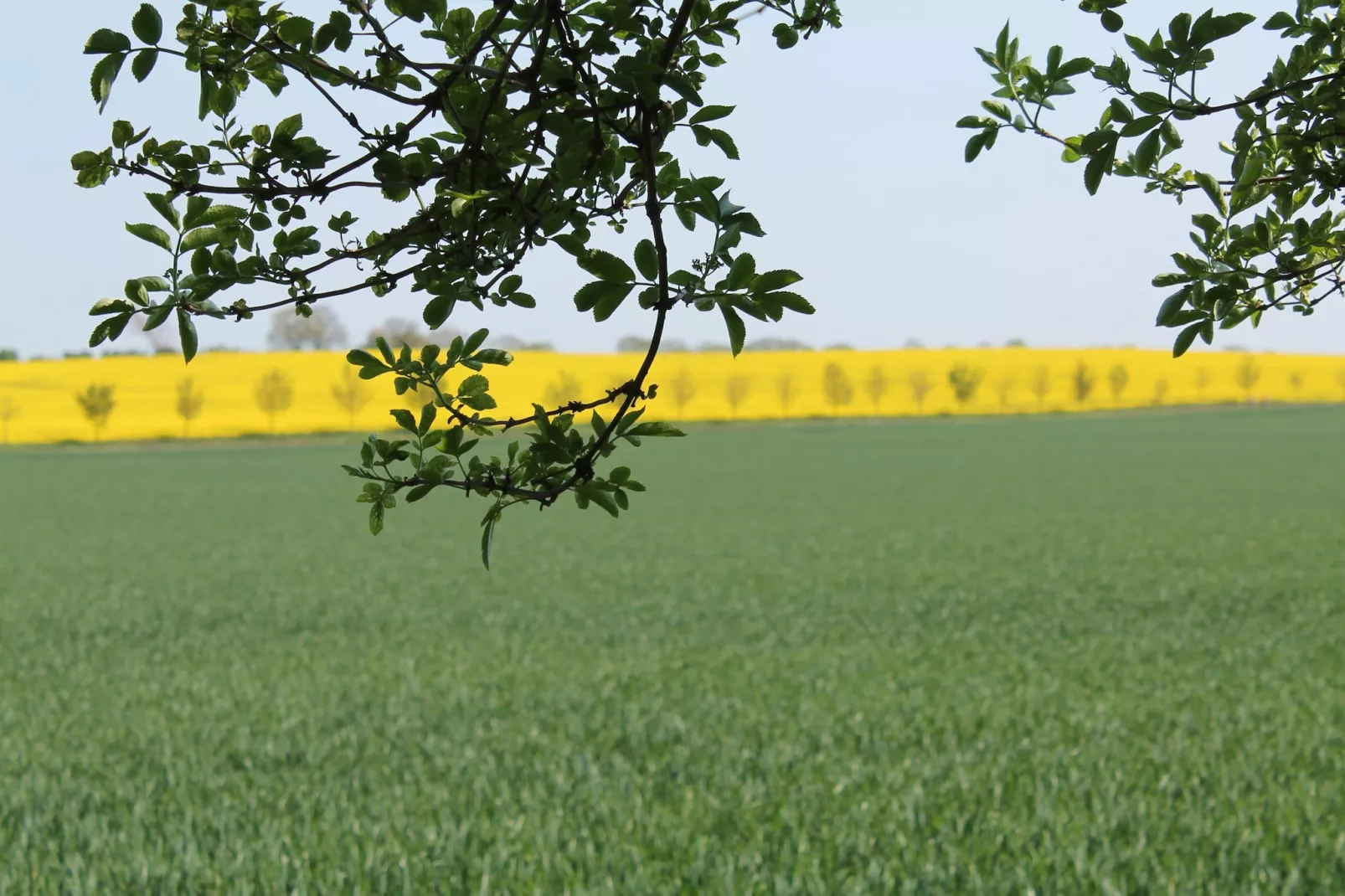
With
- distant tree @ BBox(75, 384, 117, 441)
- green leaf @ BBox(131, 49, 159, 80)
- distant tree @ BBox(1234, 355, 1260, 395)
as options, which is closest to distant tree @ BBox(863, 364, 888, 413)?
distant tree @ BBox(1234, 355, 1260, 395)

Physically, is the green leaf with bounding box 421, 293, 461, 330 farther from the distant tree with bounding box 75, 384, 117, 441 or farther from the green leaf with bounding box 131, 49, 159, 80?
the distant tree with bounding box 75, 384, 117, 441

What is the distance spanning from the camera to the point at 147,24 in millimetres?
1988

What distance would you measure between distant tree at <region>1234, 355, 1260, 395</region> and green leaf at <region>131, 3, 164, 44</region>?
15652 cm

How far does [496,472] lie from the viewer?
263 cm

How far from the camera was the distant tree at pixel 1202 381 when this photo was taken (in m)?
141

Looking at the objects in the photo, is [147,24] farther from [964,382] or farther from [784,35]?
[964,382]

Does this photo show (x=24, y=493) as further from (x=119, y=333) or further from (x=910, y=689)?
(x=119, y=333)

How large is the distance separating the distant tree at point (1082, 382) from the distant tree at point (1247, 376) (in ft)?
68.7

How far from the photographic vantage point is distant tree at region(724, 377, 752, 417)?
125037 millimetres

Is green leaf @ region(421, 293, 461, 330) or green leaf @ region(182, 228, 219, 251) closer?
green leaf @ region(182, 228, 219, 251)

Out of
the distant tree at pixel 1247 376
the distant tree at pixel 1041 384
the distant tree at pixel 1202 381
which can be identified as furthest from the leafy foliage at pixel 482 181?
the distant tree at pixel 1247 376

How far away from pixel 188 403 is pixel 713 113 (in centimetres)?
10724

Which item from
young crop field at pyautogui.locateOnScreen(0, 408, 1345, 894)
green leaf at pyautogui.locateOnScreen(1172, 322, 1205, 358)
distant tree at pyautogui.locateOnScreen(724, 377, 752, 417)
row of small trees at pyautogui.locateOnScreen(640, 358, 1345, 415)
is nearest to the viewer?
green leaf at pyautogui.locateOnScreen(1172, 322, 1205, 358)

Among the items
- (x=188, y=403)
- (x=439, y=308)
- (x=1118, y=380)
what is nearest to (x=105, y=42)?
(x=439, y=308)
